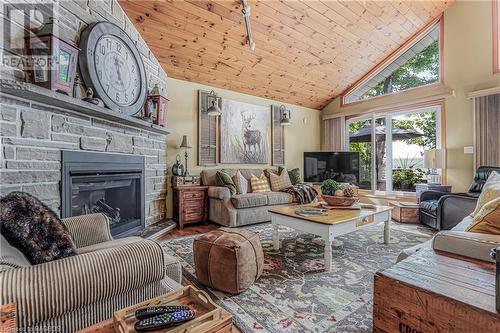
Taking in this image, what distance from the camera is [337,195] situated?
9.32ft

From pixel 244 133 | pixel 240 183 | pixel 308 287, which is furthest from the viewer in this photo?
pixel 244 133

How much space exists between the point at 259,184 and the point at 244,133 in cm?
113

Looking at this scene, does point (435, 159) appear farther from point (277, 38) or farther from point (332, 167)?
point (277, 38)

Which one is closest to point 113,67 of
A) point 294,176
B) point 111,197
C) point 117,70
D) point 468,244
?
point 117,70

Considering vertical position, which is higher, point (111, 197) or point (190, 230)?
point (111, 197)

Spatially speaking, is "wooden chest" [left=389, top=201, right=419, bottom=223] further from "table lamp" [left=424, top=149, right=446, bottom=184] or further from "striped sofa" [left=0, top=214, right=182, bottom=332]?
"striped sofa" [left=0, top=214, right=182, bottom=332]

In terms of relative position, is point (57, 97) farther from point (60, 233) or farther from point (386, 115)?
point (386, 115)

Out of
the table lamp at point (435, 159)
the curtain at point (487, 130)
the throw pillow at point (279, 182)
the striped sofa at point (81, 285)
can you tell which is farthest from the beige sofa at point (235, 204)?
the curtain at point (487, 130)

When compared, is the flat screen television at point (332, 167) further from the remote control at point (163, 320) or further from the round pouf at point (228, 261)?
the remote control at point (163, 320)

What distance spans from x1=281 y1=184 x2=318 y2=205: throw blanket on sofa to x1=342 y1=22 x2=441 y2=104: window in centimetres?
270

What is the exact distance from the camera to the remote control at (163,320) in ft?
2.56

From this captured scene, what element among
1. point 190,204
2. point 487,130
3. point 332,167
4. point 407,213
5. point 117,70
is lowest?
point 407,213

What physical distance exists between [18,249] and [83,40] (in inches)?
79.8

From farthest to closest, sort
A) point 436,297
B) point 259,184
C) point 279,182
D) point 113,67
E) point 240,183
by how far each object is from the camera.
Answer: point 279,182, point 259,184, point 240,183, point 113,67, point 436,297
